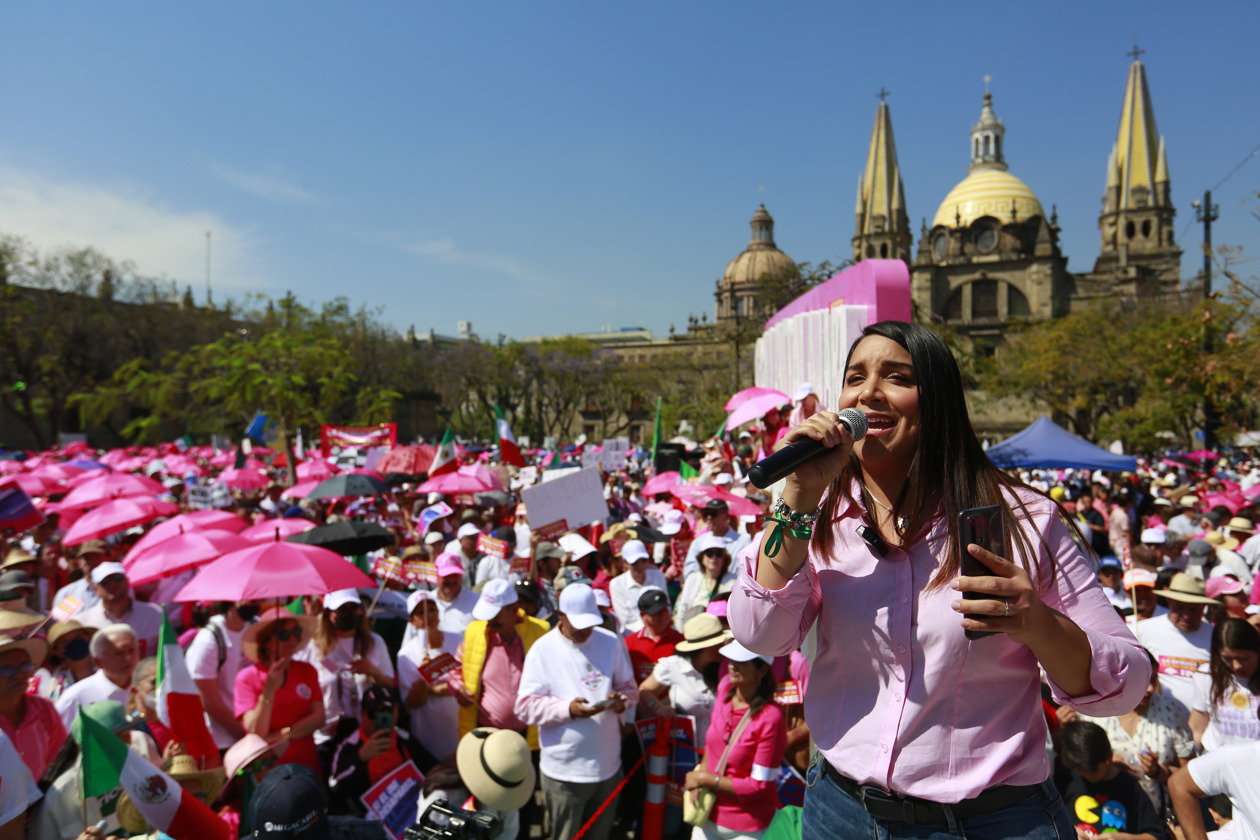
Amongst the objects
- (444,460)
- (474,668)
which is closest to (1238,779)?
(474,668)

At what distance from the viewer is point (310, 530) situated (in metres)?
7.72

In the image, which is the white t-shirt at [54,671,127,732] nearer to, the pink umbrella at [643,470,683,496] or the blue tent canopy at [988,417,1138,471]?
the pink umbrella at [643,470,683,496]

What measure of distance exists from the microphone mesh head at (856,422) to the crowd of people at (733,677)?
66mm

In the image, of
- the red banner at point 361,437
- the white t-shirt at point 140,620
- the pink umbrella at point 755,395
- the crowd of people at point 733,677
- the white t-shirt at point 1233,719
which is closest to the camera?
the crowd of people at point 733,677

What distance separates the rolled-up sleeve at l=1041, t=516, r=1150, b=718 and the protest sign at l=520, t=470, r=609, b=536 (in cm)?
623

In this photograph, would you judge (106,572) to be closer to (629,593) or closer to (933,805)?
(629,593)

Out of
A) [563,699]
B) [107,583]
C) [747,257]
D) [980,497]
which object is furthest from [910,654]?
[747,257]

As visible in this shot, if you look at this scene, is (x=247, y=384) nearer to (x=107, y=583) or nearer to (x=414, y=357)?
(x=107, y=583)

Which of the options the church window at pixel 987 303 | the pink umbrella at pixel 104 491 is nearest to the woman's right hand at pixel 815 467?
the pink umbrella at pixel 104 491

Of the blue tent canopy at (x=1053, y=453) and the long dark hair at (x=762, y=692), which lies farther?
the blue tent canopy at (x=1053, y=453)

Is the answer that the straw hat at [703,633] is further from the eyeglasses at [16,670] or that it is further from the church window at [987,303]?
the church window at [987,303]

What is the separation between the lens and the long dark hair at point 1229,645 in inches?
156

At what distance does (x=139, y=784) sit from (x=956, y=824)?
134 inches

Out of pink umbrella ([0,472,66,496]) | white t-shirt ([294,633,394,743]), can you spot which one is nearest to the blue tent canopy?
white t-shirt ([294,633,394,743])
